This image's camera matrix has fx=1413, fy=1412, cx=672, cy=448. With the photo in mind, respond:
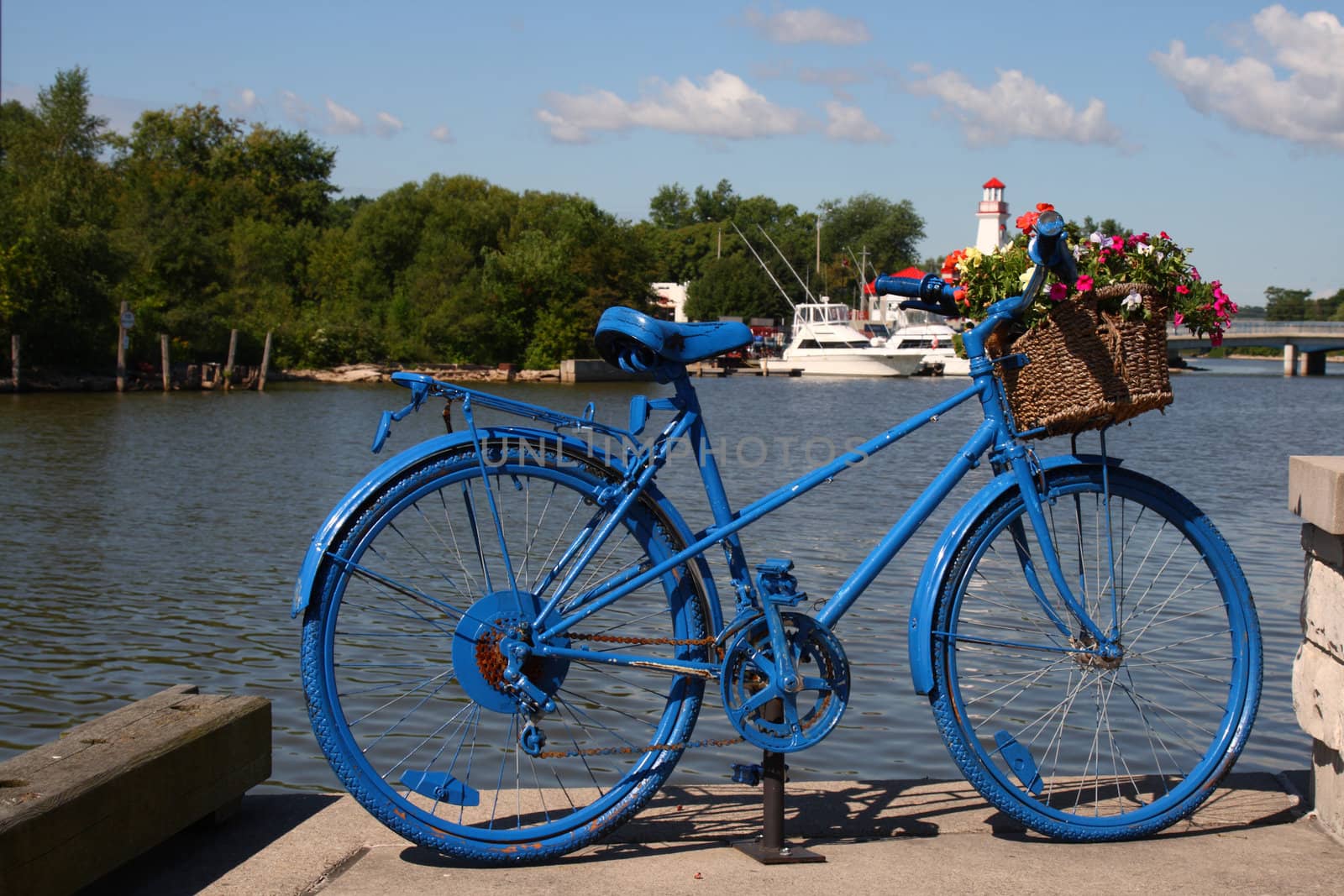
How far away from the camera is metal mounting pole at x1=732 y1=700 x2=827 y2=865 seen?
353cm

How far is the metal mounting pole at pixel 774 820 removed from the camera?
3.53 metres

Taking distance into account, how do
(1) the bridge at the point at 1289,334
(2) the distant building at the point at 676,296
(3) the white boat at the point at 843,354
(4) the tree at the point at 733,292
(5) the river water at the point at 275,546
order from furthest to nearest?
(2) the distant building at the point at 676,296
(4) the tree at the point at 733,292
(3) the white boat at the point at 843,354
(1) the bridge at the point at 1289,334
(5) the river water at the point at 275,546

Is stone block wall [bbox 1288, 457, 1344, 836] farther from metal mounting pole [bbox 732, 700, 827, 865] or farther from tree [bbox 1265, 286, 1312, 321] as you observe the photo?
tree [bbox 1265, 286, 1312, 321]

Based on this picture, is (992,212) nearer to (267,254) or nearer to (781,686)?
(267,254)

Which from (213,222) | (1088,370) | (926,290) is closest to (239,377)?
(213,222)

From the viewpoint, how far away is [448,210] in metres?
74.0

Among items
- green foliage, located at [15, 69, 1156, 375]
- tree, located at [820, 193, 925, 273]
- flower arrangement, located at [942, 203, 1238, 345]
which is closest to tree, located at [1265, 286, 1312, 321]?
tree, located at [820, 193, 925, 273]

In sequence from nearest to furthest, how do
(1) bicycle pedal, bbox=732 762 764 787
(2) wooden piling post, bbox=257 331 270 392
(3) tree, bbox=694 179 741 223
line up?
1. (1) bicycle pedal, bbox=732 762 764 787
2. (2) wooden piling post, bbox=257 331 270 392
3. (3) tree, bbox=694 179 741 223

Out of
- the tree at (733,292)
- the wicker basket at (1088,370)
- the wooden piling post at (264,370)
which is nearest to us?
the wicker basket at (1088,370)

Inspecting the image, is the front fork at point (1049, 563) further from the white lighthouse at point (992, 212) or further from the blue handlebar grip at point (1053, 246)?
the white lighthouse at point (992, 212)

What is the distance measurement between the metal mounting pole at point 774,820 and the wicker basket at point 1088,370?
1050 millimetres

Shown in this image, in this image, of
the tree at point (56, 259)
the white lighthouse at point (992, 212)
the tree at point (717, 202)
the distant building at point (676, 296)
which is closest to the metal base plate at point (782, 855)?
the tree at point (56, 259)

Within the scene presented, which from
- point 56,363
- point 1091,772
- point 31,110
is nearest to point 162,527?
point 1091,772

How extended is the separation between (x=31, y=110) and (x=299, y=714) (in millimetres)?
78751
